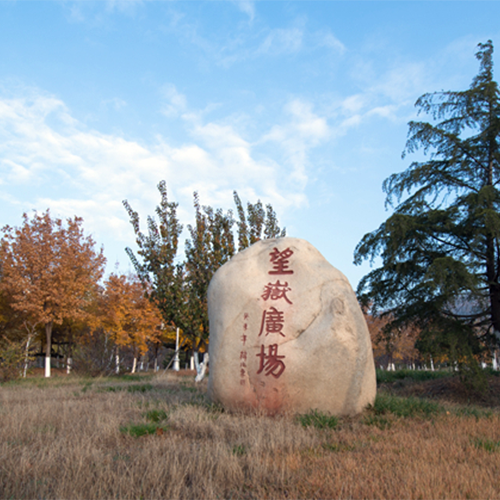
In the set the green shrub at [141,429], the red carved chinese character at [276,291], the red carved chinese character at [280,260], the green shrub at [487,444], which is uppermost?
the red carved chinese character at [280,260]

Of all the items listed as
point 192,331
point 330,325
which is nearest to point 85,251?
point 192,331

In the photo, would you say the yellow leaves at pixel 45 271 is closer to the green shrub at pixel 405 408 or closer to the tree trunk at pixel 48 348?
the tree trunk at pixel 48 348

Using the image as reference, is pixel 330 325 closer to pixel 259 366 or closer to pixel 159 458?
pixel 259 366

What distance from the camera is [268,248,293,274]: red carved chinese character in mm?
7438

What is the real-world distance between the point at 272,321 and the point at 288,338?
402 millimetres

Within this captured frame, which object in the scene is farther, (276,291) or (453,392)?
(453,392)

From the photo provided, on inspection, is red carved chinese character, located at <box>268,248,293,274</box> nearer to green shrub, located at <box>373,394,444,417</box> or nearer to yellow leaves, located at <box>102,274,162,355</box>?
green shrub, located at <box>373,394,444,417</box>

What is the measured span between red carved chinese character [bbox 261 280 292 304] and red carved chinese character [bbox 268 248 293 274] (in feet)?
0.81

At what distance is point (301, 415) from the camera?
634 centimetres

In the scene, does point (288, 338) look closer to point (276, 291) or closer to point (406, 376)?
point (276, 291)

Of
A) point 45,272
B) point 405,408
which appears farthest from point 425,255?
point 45,272

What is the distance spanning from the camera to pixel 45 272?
21156mm

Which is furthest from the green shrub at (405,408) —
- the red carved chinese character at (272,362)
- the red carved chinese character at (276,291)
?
the red carved chinese character at (276,291)

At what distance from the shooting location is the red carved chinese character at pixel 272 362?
6.62 meters
